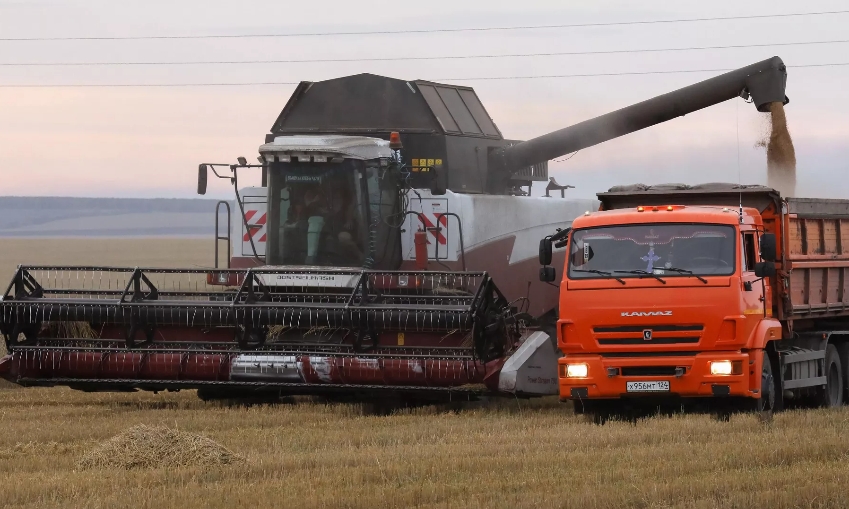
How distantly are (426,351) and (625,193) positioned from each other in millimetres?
2456

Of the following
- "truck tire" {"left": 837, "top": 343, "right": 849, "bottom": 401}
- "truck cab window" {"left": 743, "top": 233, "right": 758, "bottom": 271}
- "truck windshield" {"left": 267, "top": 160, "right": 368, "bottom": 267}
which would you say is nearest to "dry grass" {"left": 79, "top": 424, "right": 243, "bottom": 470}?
"truck cab window" {"left": 743, "top": 233, "right": 758, "bottom": 271}

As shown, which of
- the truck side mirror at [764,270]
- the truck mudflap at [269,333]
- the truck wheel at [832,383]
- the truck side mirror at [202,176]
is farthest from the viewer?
the truck side mirror at [202,176]

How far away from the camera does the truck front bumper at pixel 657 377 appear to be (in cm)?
1119

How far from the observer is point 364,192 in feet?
49.3

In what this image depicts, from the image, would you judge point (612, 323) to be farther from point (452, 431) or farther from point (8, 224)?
point (8, 224)

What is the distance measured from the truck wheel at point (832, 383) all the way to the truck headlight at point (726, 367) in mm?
2870

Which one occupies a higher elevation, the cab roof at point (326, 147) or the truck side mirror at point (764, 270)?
the cab roof at point (326, 147)

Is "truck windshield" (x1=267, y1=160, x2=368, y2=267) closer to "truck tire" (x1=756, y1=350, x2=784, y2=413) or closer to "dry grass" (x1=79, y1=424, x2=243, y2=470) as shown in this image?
"truck tire" (x1=756, y1=350, x2=784, y2=413)

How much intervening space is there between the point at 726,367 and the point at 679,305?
624mm

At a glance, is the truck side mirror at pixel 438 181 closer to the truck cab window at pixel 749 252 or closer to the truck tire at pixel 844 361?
the truck cab window at pixel 749 252

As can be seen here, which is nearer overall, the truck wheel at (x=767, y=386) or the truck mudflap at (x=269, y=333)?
the truck wheel at (x=767, y=386)

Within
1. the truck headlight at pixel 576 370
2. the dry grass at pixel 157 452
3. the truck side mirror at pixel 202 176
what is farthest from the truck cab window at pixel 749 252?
the truck side mirror at pixel 202 176

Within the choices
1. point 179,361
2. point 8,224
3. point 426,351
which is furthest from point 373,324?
point 8,224

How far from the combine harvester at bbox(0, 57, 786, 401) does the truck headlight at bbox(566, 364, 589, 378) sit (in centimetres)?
70
